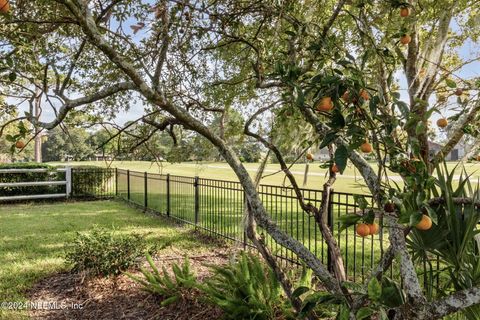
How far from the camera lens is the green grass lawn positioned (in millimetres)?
4899

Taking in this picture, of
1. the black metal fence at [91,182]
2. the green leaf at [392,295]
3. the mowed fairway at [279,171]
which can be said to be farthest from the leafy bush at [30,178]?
the green leaf at [392,295]

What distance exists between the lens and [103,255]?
14.9 feet

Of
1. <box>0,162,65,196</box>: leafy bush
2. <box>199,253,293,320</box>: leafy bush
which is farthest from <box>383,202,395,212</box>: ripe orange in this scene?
<box>0,162,65,196</box>: leafy bush

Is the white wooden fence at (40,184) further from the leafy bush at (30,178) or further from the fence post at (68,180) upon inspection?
the leafy bush at (30,178)

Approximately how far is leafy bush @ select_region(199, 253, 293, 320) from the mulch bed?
0.28 metres

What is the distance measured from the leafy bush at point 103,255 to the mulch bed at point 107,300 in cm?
13

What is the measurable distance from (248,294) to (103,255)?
2.19m

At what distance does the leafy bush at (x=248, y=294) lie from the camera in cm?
318

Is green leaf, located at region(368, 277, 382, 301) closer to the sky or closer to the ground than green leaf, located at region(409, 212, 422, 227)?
closer to the ground

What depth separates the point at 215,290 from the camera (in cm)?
350

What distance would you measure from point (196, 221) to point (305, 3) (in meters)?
5.28

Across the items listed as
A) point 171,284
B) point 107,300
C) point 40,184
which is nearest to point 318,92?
point 171,284

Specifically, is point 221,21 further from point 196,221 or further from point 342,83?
point 196,221

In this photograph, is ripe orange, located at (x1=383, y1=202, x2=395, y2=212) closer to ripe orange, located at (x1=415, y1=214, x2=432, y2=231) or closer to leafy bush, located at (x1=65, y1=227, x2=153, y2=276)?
ripe orange, located at (x1=415, y1=214, x2=432, y2=231)
